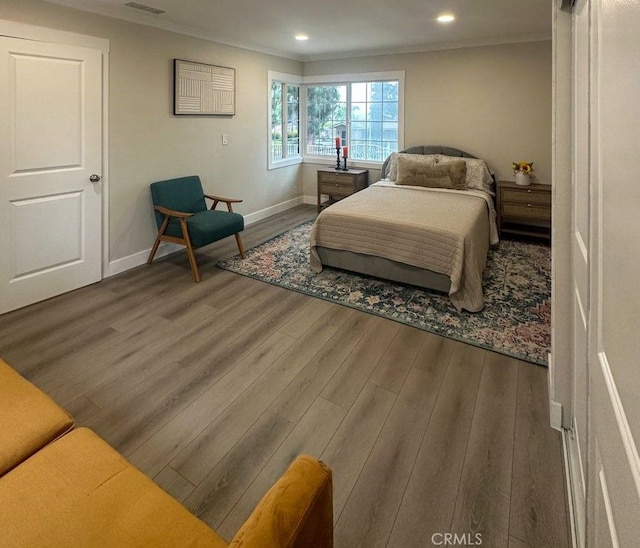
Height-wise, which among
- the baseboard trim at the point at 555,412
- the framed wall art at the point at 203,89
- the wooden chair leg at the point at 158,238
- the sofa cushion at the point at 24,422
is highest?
the framed wall art at the point at 203,89

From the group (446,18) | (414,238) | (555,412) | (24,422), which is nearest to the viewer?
(24,422)

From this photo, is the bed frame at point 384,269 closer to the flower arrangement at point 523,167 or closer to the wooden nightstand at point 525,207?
the wooden nightstand at point 525,207

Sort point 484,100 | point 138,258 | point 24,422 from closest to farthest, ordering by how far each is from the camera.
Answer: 1. point 24,422
2. point 138,258
3. point 484,100

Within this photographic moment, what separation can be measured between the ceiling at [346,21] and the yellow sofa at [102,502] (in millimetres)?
3381

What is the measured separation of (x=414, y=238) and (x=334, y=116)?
150 inches

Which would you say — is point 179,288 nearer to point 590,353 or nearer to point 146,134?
point 146,134

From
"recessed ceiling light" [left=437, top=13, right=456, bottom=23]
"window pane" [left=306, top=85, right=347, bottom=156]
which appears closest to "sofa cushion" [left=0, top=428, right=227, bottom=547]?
"recessed ceiling light" [left=437, top=13, right=456, bottom=23]

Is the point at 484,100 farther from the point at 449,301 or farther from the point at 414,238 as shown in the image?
the point at 449,301

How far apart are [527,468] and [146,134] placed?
4076 mm

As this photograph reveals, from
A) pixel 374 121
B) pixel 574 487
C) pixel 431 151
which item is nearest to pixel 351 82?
pixel 374 121

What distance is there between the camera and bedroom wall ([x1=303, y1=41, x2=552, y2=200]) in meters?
4.76

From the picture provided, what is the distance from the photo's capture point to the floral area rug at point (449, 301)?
2.79m

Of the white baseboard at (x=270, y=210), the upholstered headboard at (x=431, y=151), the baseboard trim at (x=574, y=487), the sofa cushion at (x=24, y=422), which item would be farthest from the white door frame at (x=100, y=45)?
the baseboard trim at (x=574, y=487)

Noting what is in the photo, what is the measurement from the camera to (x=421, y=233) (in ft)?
10.7
